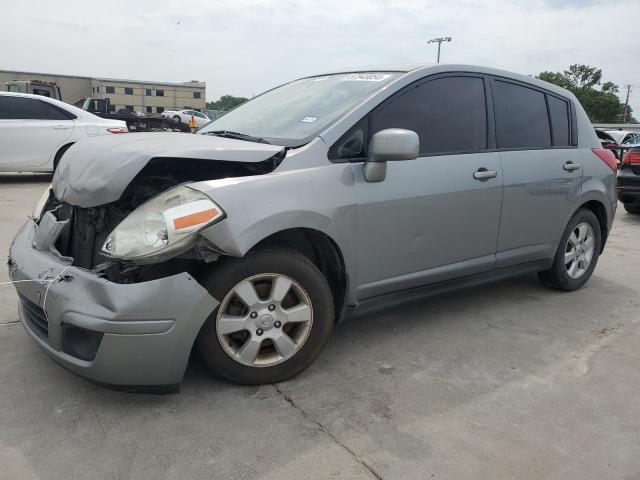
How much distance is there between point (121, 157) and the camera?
255 centimetres

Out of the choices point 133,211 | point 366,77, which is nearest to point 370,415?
point 133,211

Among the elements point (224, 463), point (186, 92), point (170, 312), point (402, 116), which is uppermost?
point (186, 92)

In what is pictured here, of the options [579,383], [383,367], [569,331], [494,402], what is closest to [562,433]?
[494,402]

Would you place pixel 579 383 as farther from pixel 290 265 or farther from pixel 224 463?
pixel 224 463

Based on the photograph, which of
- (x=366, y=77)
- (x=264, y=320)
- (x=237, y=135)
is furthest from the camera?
(x=366, y=77)

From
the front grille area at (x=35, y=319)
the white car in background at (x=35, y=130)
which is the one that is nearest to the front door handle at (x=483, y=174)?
the front grille area at (x=35, y=319)

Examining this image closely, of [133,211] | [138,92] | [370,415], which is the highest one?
[138,92]

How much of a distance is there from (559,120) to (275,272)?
2872mm

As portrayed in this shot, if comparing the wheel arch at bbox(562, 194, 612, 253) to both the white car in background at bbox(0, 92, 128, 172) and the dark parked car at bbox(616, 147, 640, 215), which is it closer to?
the dark parked car at bbox(616, 147, 640, 215)

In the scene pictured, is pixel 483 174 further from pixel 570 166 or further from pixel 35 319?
pixel 35 319

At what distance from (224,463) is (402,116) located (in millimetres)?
2084

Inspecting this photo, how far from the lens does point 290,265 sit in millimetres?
2598

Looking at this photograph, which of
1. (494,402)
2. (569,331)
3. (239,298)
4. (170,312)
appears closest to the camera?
(170,312)

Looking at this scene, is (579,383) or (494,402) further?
(579,383)
